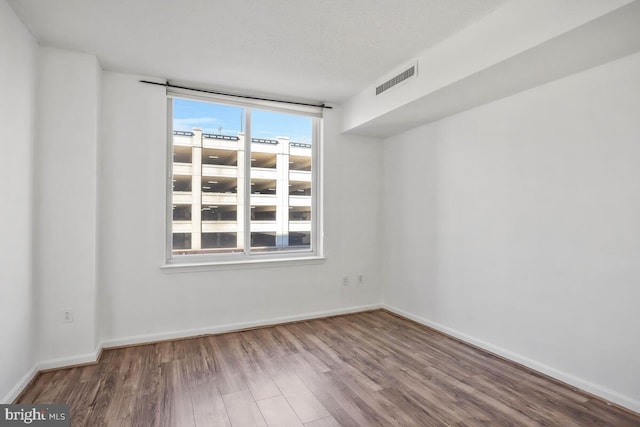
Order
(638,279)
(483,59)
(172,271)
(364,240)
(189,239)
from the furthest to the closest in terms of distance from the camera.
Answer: (364,240) < (189,239) < (172,271) < (483,59) < (638,279)

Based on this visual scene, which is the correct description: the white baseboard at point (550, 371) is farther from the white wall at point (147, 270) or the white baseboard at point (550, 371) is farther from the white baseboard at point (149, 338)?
the white wall at point (147, 270)

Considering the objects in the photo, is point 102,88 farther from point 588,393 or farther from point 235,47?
point 588,393

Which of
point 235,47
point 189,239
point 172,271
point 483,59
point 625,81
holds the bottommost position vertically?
point 172,271

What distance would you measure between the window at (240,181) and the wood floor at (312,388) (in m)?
1.04

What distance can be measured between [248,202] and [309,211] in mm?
789

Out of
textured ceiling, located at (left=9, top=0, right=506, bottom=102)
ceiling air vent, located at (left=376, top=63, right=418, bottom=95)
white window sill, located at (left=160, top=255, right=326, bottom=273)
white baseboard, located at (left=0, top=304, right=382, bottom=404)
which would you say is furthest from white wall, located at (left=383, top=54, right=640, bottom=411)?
white window sill, located at (left=160, top=255, right=326, bottom=273)

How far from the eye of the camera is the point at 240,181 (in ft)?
12.2

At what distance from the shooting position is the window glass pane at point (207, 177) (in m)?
3.45

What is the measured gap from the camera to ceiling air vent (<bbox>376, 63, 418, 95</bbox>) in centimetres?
287

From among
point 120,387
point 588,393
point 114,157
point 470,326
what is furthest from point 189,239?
point 588,393

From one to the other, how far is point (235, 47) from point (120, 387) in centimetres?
270

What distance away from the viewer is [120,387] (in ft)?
7.75

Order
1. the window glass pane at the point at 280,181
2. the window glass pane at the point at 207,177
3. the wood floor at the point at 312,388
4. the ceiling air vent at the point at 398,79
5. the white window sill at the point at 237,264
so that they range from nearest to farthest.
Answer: the wood floor at the point at 312,388, the ceiling air vent at the point at 398,79, the white window sill at the point at 237,264, the window glass pane at the point at 207,177, the window glass pane at the point at 280,181

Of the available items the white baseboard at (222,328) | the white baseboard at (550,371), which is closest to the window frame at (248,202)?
the white baseboard at (222,328)
